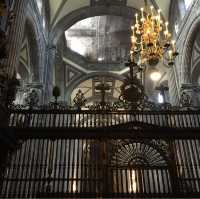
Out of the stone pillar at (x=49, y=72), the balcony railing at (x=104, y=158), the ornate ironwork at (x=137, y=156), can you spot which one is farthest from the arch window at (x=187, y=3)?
the ornate ironwork at (x=137, y=156)

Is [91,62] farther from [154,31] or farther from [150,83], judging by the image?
[154,31]

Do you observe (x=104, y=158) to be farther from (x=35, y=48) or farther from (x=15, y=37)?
(x=35, y=48)

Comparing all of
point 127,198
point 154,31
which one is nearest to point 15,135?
point 127,198

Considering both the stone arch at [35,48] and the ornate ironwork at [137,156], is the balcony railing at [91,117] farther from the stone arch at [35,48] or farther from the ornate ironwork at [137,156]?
the stone arch at [35,48]

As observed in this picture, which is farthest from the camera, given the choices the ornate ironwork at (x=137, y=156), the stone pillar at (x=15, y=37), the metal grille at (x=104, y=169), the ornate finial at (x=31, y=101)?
the stone pillar at (x=15, y=37)

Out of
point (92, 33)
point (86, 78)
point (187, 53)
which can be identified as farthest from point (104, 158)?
point (86, 78)

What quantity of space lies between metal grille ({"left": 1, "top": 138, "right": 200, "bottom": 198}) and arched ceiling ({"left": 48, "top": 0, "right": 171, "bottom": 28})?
1278 centimetres

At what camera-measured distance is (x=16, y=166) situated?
25.6 feet

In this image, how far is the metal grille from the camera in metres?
7.31

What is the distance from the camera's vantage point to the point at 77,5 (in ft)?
65.1

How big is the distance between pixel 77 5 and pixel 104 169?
14.8 m

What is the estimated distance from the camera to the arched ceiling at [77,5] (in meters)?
18.7

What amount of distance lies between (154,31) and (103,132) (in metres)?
5.51

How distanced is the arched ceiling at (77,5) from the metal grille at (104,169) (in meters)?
12.8
